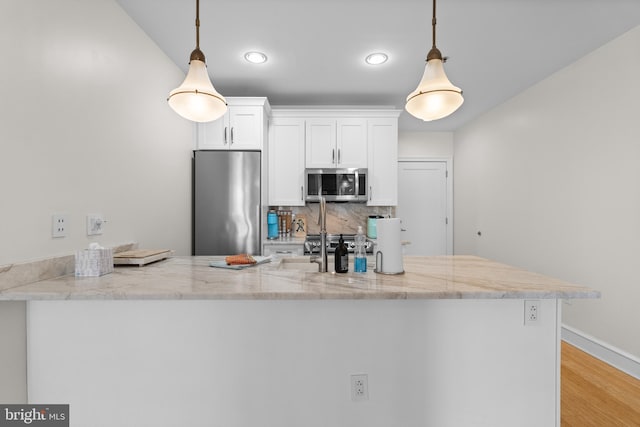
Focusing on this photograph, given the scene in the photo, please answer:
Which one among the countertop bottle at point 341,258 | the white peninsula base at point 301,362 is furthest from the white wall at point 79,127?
the countertop bottle at point 341,258

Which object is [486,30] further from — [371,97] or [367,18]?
[371,97]

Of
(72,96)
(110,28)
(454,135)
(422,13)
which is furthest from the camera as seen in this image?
(454,135)

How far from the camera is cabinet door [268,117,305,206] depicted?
144 inches

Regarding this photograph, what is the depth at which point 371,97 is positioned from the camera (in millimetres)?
3635

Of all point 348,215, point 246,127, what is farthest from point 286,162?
point 348,215

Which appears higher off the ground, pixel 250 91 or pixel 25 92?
pixel 250 91

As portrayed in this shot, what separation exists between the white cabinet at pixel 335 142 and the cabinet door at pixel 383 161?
0.11 meters

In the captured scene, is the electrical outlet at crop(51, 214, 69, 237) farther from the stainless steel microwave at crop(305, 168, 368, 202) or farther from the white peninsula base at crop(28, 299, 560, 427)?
the stainless steel microwave at crop(305, 168, 368, 202)

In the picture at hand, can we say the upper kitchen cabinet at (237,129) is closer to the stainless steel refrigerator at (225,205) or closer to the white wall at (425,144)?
the stainless steel refrigerator at (225,205)

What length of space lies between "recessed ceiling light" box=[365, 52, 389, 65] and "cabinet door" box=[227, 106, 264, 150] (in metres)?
1.24

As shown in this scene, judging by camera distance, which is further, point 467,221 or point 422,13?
point 467,221

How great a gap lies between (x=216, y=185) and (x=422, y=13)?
230 centimetres

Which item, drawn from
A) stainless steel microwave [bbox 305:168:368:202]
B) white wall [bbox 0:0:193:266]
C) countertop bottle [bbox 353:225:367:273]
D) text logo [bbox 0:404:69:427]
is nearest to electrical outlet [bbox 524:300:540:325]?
countertop bottle [bbox 353:225:367:273]

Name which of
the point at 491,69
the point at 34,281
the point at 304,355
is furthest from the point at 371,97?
the point at 34,281
